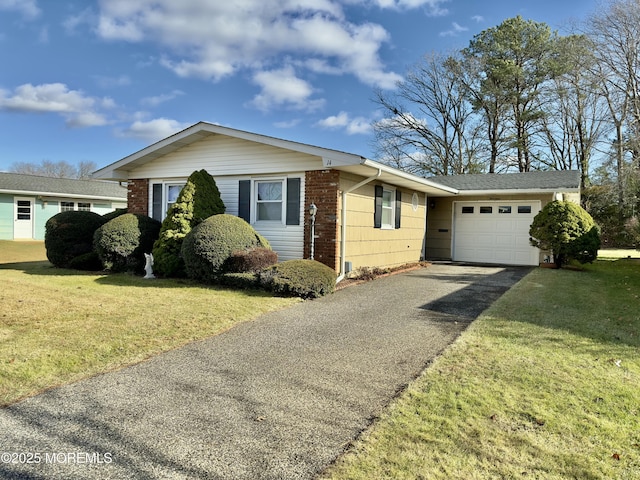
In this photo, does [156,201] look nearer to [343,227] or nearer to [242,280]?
[242,280]

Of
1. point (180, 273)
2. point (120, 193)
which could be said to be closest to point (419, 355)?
point (180, 273)

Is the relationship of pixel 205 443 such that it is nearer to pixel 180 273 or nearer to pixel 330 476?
pixel 330 476

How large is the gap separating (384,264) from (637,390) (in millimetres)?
8277

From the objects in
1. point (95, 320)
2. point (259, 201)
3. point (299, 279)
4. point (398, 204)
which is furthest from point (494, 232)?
point (95, 320)

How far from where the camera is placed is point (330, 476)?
2250mm

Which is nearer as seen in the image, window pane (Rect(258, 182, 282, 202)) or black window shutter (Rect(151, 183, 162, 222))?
window pane (Rect(258, 182, 282, 202))

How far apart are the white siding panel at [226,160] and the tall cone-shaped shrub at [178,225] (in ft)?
3.57

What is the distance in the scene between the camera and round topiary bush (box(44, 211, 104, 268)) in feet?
35.5

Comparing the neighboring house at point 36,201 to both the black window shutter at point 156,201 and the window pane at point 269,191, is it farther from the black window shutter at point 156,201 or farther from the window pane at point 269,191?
the window pane at point 269,191

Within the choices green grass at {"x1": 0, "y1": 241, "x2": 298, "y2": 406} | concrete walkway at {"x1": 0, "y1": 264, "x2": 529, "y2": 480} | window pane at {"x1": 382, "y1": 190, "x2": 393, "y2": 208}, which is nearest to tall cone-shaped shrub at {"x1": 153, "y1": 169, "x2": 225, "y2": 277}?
green grass at {"x1": 0, "y1": 241, "x2": 298, "y2": 406}

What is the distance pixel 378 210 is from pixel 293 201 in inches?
97.5

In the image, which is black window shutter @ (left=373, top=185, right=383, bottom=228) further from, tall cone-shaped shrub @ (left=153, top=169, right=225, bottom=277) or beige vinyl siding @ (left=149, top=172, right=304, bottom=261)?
tall cone-shaped shrub @ (left=153, top=169, right=225, bottom=277)

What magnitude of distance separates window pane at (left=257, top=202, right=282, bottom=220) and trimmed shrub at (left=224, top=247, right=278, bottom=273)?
1.97m

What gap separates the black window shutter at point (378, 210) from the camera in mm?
10930
